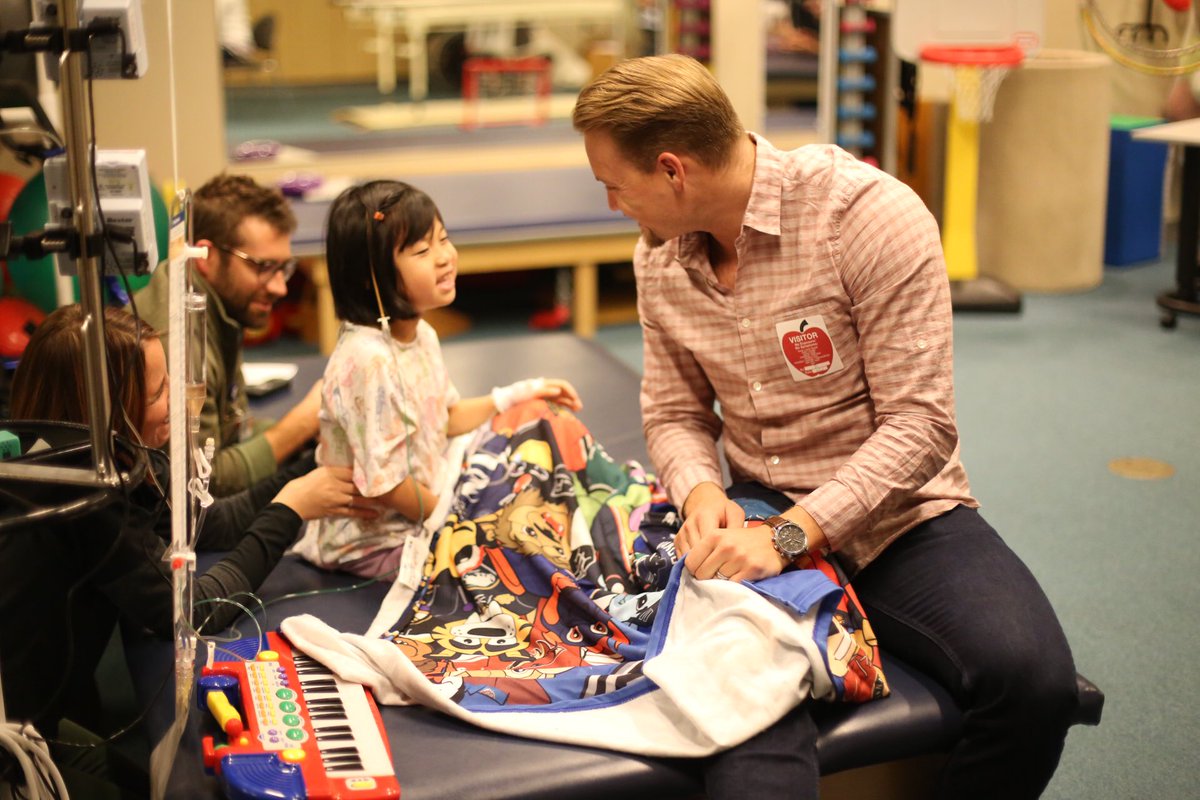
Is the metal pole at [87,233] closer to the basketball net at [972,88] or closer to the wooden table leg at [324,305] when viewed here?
the wooden table leg at [324,305]

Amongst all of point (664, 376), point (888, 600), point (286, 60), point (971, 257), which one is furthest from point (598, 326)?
point (286, 60)

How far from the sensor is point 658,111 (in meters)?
1.80

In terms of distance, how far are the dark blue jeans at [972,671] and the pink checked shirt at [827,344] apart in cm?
10

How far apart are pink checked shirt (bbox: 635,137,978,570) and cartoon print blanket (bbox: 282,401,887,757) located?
0.45ft

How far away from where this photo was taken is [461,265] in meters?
4.54

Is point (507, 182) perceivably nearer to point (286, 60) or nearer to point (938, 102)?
point (938, 102)

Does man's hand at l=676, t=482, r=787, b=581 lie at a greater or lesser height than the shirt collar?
lesser

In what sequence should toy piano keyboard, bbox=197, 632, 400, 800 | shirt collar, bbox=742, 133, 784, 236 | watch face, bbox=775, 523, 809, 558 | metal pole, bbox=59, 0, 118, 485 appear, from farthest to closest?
shirt collar, bbox=742, 133, 784, 236 → watch face, bbox=775, 523, 809, 558 → toy piano keyboard, bbox=197, 632, 400, 800 → metal pole, bbox=59, 0, 118, 485

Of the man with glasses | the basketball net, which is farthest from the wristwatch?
the basketball net

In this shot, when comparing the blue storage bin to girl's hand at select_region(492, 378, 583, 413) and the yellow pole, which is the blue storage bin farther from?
girl's hand at select_region(492, 378, 583, 413)

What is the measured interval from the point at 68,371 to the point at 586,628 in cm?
85

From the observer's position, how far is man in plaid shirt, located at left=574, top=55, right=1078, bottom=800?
1.74 m

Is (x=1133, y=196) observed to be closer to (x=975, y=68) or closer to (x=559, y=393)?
(x=975, y=68)

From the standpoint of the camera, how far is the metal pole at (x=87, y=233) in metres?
1.44
